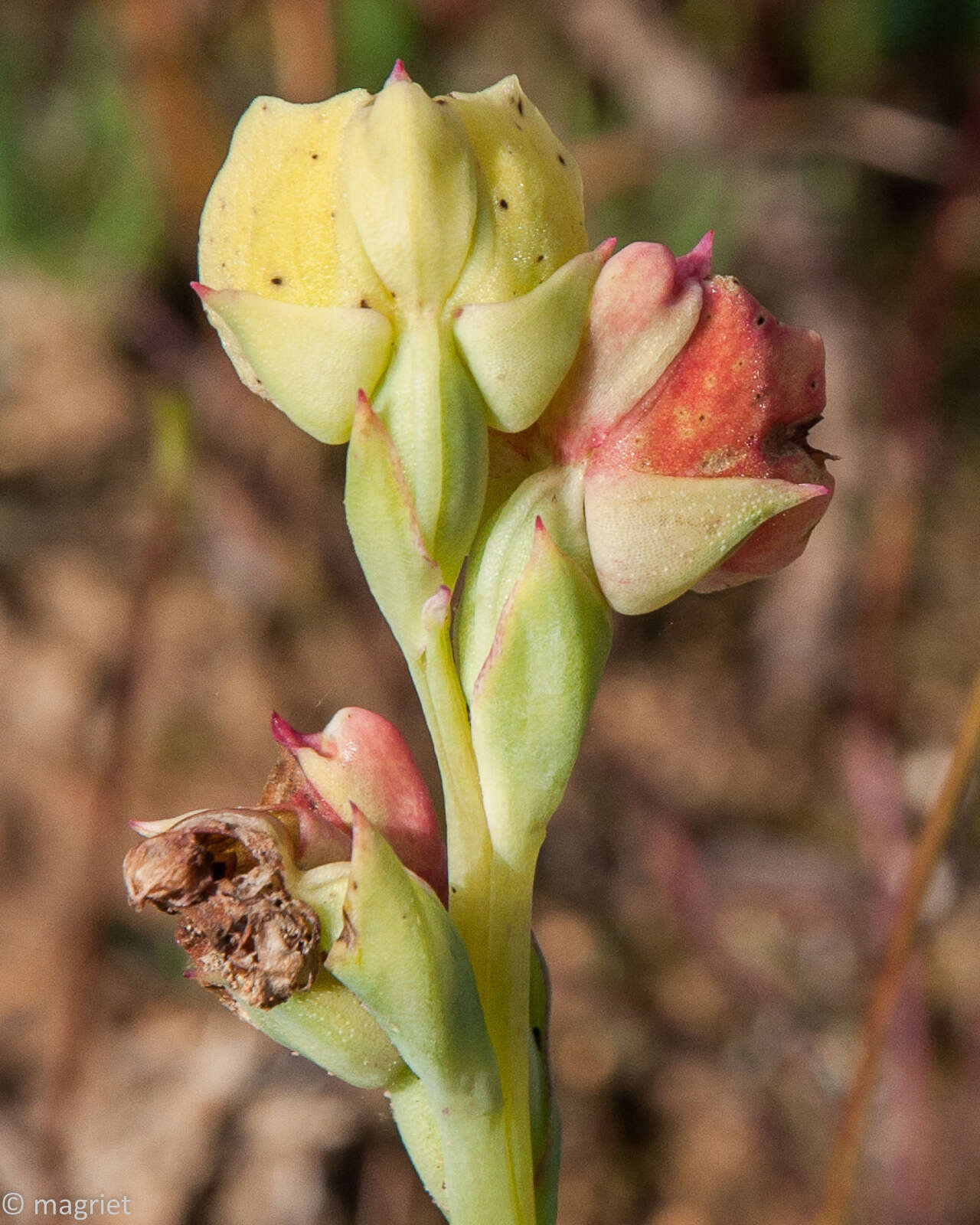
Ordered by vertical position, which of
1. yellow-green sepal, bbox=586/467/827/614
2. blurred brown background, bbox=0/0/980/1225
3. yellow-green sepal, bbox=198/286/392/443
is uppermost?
yellow-green sepal, bbox=198/286/392/443

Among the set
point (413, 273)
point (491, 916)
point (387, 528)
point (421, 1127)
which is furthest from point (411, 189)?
point (421, 1127)

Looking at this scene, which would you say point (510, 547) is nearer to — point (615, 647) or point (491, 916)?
point (491, 916)

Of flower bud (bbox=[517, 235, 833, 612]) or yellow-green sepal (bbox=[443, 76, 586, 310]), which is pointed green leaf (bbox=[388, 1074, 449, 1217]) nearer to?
flower bud (bbox=[517, 235, 833, 612])

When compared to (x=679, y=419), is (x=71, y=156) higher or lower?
lower

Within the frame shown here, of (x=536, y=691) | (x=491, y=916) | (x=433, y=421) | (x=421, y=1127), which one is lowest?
(x=421, y=1127)

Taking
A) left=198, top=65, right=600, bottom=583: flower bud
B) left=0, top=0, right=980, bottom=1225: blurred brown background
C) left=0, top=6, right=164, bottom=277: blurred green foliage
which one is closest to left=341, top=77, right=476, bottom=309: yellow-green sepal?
left=198, top=65, right=600, bottom=583: flower bud

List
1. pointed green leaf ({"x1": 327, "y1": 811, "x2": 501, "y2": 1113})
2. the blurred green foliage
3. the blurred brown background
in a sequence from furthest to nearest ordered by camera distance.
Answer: the blurred green foliage
the blurred brown background
pointed green leaf ({"x1": 327, "y1": 811, "x2": 501, "y2": 1113})

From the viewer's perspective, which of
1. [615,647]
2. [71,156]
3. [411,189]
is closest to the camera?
[411,189]

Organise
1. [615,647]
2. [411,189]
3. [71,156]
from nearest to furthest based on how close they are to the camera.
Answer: [411,189] → [71,156] → [615,647]
